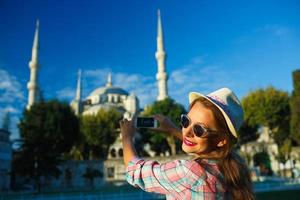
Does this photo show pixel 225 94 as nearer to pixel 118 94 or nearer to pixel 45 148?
pixel 45 148

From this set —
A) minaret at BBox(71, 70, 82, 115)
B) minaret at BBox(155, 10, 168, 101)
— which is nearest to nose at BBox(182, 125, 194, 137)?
minaret at BBox(155, 10, 168, 101)

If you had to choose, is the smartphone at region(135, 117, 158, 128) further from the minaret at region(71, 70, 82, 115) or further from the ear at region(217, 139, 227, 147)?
the minaret at region(71, 70, 82, 115)

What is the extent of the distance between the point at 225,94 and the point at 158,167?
0.55m

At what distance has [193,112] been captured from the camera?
1966mm

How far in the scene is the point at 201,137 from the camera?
6.08 feet

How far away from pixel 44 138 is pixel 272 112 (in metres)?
25.0

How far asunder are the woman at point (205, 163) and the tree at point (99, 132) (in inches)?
1674

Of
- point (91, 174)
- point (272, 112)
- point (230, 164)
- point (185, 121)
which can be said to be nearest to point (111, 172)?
point (91, 174)

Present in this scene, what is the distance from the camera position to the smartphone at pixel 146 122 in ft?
7.89

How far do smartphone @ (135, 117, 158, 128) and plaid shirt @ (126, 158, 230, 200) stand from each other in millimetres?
596

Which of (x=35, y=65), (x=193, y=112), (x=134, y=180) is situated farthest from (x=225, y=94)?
(x=35, y=65)

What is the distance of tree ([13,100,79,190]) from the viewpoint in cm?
2934

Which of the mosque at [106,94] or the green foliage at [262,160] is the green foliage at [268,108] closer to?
the green foliage at [262,160]

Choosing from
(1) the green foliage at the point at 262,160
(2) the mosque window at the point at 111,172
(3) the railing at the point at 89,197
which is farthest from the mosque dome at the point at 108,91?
(3) the railing at the point at 89,197
